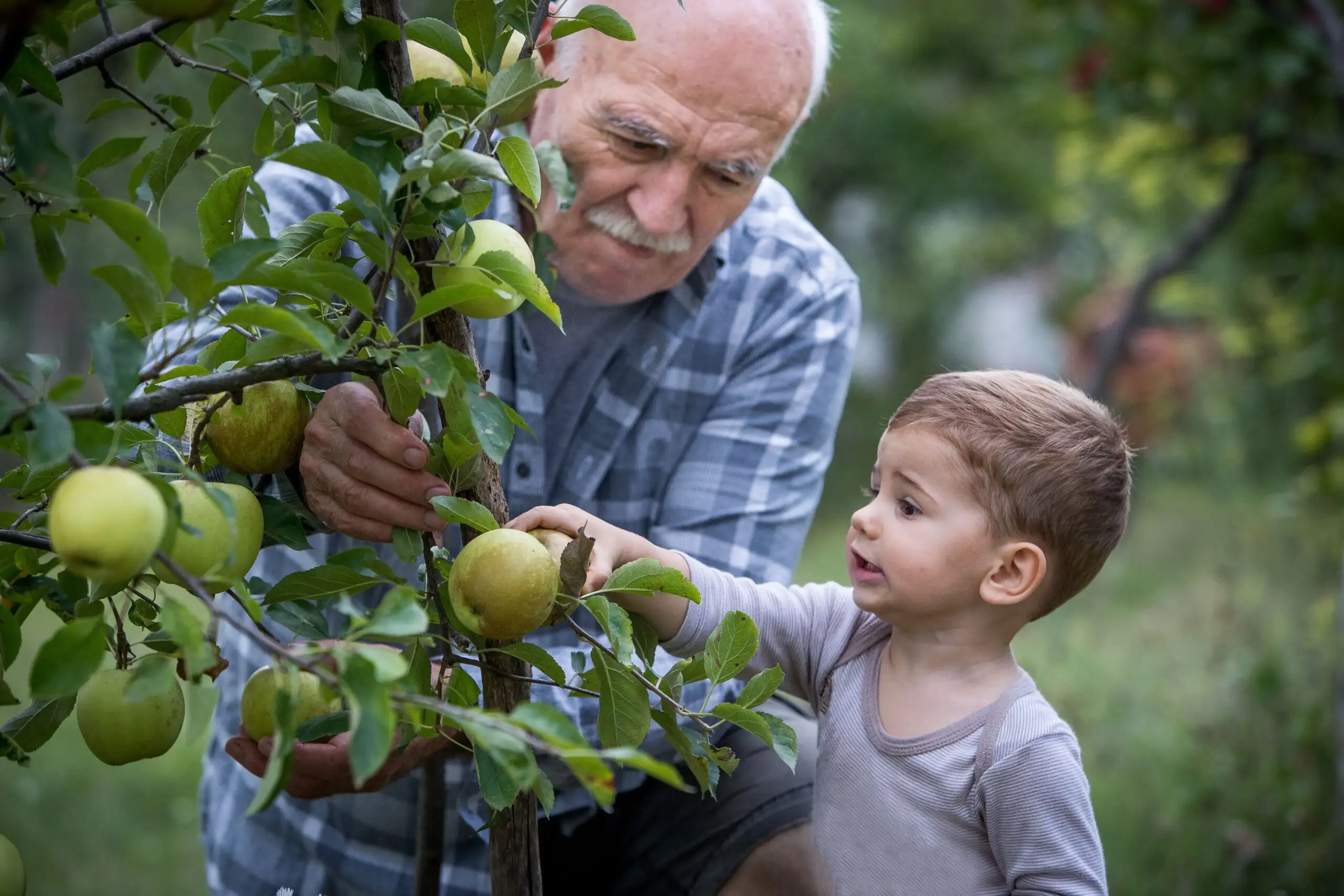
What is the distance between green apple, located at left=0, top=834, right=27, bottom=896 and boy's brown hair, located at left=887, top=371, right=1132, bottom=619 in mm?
934

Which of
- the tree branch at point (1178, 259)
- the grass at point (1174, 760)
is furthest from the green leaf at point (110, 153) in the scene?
the tree branch at point (1178, 259)

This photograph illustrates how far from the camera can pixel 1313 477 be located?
3.27m

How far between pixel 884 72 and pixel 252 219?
29.0 feet

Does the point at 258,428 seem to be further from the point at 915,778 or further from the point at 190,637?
the point at 915,778

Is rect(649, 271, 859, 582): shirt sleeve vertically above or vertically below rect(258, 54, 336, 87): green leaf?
below

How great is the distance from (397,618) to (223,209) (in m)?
0.46

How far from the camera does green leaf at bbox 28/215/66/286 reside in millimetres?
1082

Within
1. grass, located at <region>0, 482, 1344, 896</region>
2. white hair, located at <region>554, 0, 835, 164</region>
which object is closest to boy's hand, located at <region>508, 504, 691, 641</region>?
white hair, located at <region>554, 0, 835, 164</region>

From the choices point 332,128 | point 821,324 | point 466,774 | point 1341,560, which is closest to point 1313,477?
point 1341,560

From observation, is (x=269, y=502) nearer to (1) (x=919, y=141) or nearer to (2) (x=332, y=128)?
(2) (x=332, y=128)

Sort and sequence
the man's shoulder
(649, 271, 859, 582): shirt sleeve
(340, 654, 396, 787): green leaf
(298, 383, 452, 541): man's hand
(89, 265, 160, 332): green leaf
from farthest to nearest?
the man's shoulder < (649, 271, 859, 582): shirt sleeve < (298, 383, 452, 541): man's hand < (89, 265, 160, 332): green leaf < (340, 654, 396, 787): green leaf

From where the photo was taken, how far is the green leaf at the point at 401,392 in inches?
40.1

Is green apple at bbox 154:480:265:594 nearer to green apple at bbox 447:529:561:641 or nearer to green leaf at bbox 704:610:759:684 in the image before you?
green apple at bbox 447:529:561:641

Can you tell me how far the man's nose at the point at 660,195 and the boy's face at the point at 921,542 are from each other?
18.2 inches
